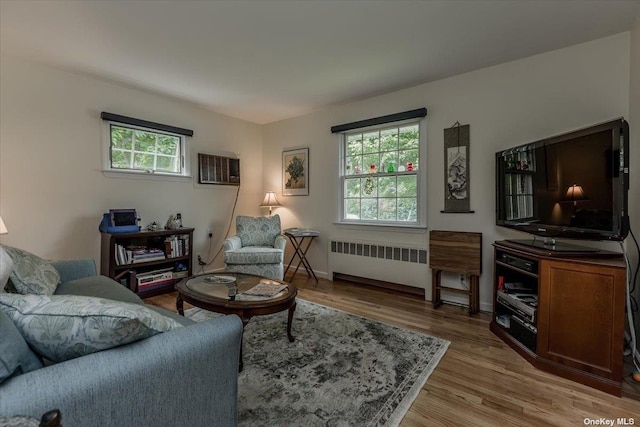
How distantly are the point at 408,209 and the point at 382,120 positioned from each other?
3.73 ft

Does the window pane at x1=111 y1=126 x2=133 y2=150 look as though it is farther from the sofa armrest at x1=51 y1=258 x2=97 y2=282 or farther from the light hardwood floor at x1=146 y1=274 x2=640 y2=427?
the light hardwood floor at x1=146 y1=274 x2=640 y2=427

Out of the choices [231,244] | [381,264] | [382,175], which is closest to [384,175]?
[382,175]

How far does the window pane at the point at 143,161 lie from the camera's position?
141 inches

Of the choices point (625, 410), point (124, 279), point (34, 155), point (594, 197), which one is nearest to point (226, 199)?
point (124, 279)

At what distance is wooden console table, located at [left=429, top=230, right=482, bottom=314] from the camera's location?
111 inches

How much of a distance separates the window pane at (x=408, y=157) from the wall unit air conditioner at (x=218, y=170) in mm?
2512

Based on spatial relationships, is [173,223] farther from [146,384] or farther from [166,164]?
[146,384]

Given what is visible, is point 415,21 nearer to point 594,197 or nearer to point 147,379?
point 594,197

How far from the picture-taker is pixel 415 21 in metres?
2.17

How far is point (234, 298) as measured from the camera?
1.96m

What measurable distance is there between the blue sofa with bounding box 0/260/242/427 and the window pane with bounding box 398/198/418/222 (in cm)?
277

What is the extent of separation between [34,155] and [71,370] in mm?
3102

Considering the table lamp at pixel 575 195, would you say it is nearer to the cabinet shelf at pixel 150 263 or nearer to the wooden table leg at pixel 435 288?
the wooden table leg at pixel 435 288

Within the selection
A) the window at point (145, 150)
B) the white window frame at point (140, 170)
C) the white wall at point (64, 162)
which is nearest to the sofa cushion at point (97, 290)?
the white wall at point (64, 162)
